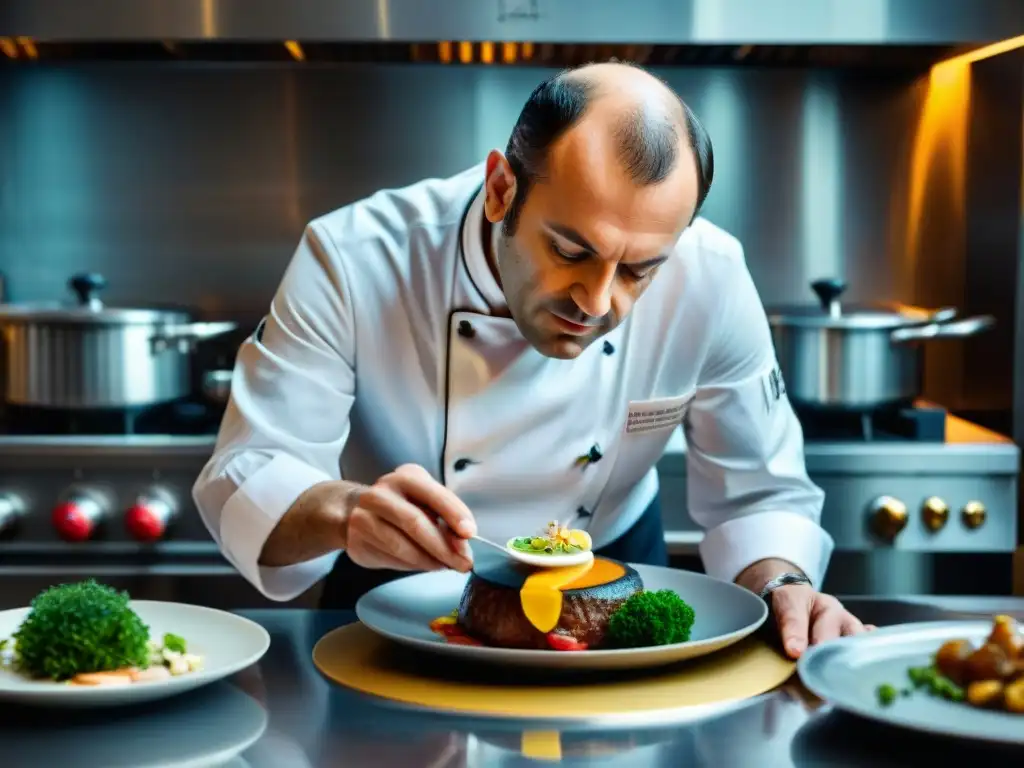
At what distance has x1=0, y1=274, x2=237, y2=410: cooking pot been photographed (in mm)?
2689

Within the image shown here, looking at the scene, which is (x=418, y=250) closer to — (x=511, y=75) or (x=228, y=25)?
(x=228, y=25)

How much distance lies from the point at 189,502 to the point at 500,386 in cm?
102

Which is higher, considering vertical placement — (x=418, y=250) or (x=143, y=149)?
(x=143, y=149)

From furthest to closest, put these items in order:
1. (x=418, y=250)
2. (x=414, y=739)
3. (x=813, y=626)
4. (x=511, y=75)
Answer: (x=511, y=75) → (x=418, y=250) → (x=813, y=626) → (x=414, y=739)

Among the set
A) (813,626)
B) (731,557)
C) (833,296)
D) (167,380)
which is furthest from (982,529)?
(167,380)

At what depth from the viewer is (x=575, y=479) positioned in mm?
1936

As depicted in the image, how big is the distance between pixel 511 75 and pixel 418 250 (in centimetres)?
135

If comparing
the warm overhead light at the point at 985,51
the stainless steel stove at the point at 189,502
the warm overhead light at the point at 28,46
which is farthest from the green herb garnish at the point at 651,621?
the warm overhead light at the point at 28,46

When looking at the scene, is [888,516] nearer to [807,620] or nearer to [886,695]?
[807,620]

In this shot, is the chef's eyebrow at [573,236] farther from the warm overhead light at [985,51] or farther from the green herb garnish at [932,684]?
the warm overhead light at [985,51]

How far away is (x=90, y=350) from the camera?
2.71 meters

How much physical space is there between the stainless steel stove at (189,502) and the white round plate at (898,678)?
128 centimetres

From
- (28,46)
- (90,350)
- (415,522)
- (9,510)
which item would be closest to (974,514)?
(415,522)

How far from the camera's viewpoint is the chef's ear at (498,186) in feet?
5.21
